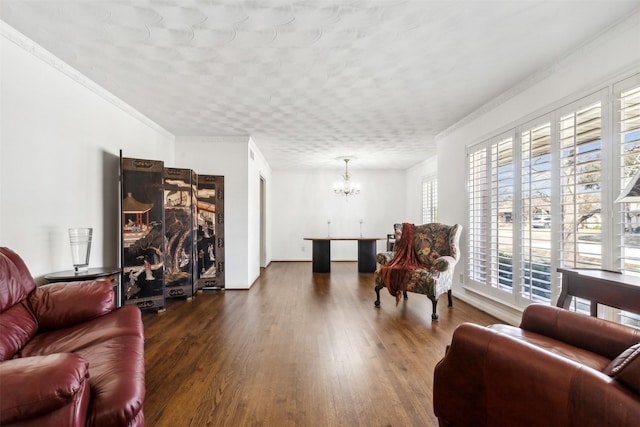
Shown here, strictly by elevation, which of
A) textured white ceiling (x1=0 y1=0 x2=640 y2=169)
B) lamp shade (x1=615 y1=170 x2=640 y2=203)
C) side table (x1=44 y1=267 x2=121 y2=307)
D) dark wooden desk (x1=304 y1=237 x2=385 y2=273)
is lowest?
dark wooden desk (x1=304 y1=237 x2=385 y2=273)

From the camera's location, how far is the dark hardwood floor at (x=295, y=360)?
1752 millimetres

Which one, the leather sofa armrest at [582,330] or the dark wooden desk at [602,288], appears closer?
the leather sofa armrest at [582,330]

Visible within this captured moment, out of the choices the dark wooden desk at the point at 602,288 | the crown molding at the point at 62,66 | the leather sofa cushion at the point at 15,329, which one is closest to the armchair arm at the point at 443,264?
the dark wooden desk at the point at 602,288

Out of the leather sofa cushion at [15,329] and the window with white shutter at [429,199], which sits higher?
the window with white shutter at [429,199]

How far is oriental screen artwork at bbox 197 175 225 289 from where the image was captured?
4.67 m

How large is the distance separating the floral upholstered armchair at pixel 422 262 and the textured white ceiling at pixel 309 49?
1.62 m

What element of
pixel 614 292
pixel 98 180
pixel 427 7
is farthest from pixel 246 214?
pixel 614 292

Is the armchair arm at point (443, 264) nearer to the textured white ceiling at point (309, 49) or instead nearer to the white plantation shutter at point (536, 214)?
the white plantation shutter at point (536, 214)

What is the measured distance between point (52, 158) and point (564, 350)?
12.6 feet

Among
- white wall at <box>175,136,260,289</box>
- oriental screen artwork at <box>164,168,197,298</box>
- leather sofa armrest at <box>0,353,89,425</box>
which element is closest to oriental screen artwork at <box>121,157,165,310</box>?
oriental screen artwork at <box>164,168,197,298</box>

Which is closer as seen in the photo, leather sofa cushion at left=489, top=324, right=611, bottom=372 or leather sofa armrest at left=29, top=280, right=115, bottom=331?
leather sofa cushion at left=489, top=324, right=611, bottom=372

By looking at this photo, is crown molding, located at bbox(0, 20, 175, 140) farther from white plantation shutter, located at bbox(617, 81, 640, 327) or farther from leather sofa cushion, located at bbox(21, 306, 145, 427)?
white plantation shutter, located at bbox(617, 81, 640, 327)

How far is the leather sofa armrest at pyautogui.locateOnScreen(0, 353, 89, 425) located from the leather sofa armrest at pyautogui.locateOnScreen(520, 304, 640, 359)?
2160mm

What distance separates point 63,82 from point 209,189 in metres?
2.30
